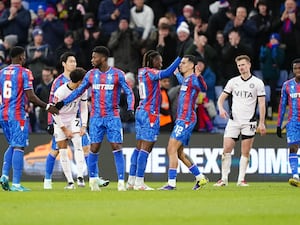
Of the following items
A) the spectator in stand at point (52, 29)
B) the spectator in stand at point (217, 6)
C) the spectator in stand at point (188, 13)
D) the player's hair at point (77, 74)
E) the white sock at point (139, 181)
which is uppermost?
the spectator in stand at point (217, 6)

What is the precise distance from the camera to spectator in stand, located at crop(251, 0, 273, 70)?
28078 millimetres

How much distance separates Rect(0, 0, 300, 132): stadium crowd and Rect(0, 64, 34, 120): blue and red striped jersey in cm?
736

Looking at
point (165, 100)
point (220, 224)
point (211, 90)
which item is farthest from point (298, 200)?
point (211, 90)

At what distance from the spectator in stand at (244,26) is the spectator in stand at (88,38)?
3772mm

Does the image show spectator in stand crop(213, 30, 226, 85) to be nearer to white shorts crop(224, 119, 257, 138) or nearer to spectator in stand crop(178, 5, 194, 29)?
spectator in stand crop(178, 5, 194, 29)

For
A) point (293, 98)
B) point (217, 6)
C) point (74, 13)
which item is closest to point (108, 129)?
point (293, 98)

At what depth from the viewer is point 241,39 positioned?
27469 millimetres

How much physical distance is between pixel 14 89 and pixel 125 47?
33.1ft

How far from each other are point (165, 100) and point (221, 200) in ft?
34.1

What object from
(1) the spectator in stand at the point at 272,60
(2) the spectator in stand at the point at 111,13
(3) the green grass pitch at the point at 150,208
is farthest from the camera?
(2) the spectator in stand at the point at 111,13

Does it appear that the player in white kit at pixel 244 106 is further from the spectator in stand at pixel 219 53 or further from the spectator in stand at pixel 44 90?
the spectator in stand at pixel 219 53

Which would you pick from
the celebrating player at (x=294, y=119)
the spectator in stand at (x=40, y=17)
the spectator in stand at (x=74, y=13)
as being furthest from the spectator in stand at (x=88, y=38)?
the celebrating player at (x=294, y=119)

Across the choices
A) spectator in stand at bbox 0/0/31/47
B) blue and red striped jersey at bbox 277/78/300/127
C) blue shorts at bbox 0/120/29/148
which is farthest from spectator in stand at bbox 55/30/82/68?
blue shorts at bbox 0/120/29/148

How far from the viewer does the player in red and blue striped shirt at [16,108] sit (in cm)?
1827
